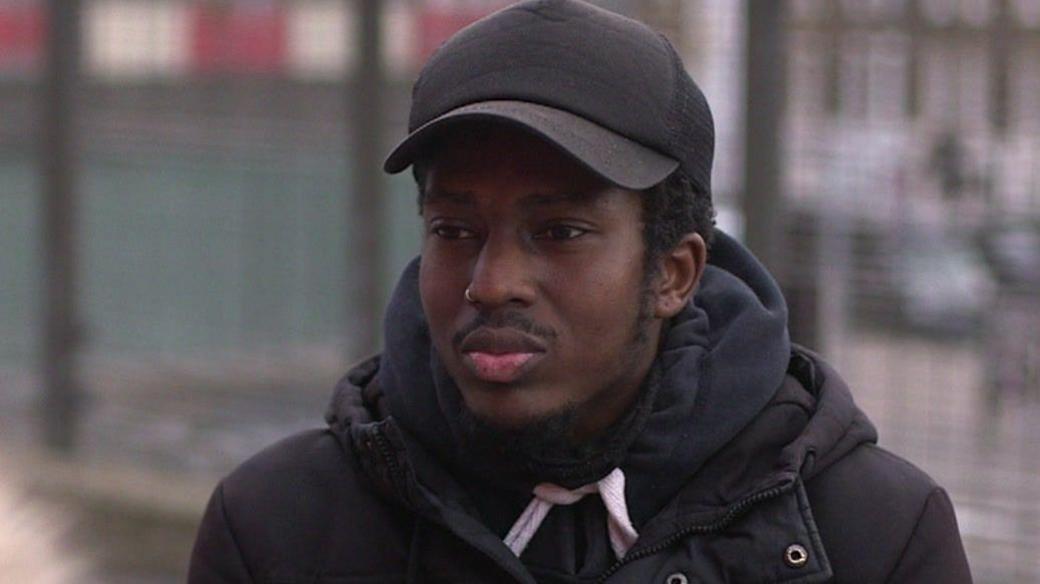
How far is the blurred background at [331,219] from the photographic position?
530 cm

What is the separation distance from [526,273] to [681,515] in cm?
30

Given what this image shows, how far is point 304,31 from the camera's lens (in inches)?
278

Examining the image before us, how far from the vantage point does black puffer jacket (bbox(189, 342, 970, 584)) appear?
2152 millimetres

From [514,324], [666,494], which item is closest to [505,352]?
[514,324]

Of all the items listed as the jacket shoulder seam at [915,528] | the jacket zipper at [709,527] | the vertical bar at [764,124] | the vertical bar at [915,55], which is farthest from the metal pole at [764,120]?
the jacket zipper at [709,527]

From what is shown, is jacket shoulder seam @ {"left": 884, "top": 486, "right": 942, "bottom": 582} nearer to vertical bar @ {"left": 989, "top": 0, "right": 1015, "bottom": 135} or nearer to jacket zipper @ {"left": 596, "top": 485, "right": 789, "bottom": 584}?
jacket zipper @ {"left": 596, "top": 485, "right": 789, "bottom": 584}

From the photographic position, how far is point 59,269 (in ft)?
25.2

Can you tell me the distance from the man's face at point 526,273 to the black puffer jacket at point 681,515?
0.15m

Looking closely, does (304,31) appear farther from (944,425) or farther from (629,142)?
(629,142)

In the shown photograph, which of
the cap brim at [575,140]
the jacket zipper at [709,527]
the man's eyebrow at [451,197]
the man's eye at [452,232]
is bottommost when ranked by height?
the jacket zipper at [709,527]

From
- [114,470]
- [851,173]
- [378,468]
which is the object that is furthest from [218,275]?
[378,468]

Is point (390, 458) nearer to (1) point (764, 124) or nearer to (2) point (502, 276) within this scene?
(2) point (502, 276)

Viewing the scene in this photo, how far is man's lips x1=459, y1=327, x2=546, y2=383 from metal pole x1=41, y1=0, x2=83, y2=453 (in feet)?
18.7

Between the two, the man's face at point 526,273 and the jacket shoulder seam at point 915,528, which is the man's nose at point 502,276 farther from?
the jacket shoulder seam at point 915,528
